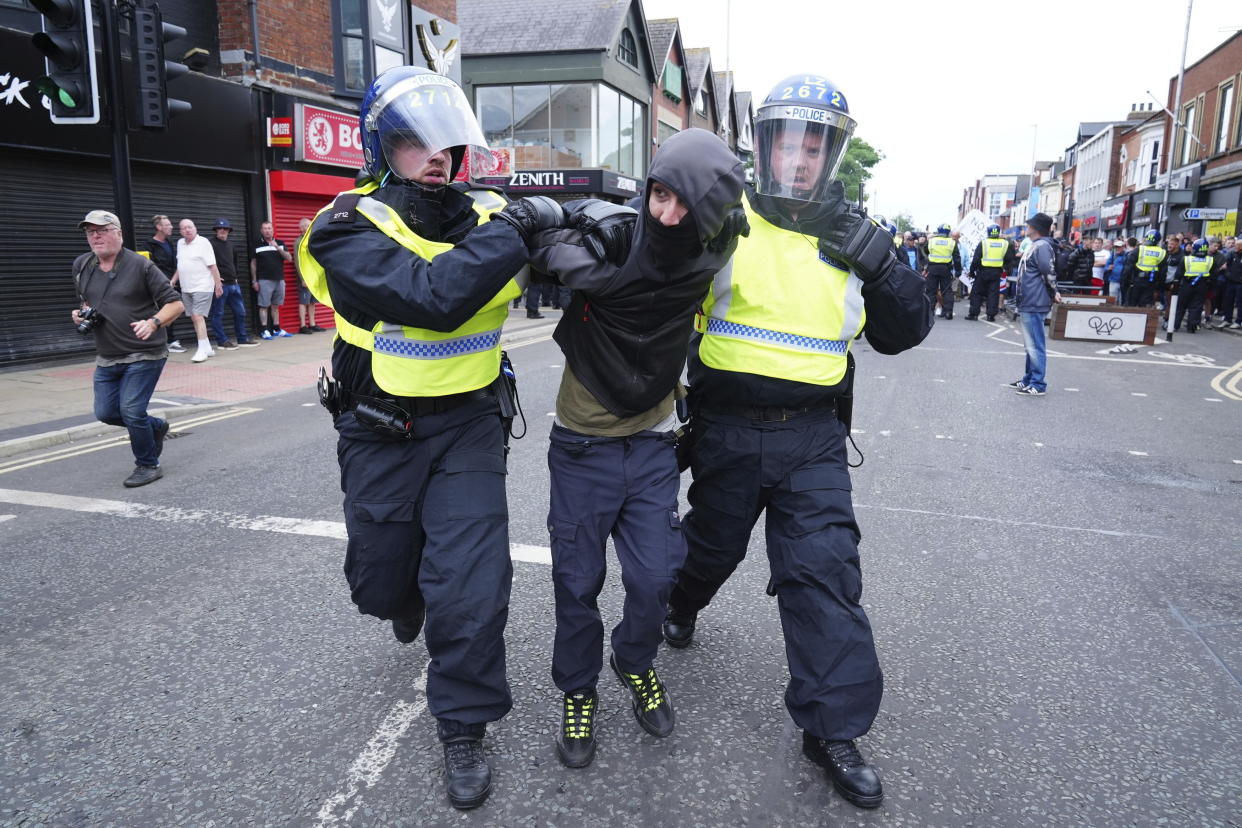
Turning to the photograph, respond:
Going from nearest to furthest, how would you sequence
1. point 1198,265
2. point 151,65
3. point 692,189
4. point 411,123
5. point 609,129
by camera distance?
point 692,189, point 411,123, point 151,65, point 1198,265, point 609,129

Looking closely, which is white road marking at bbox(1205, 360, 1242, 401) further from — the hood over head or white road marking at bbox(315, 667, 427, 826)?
white road marking at bbox(315, 667, 427, 826)

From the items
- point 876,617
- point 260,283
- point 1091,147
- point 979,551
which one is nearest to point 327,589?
point 876,617

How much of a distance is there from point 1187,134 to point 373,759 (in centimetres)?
3644

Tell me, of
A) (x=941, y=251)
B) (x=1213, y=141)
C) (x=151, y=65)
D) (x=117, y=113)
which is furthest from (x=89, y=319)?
(x=1213, y=141)

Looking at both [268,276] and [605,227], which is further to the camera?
[268,276]

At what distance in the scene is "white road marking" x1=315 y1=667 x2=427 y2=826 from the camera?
90.7 inches

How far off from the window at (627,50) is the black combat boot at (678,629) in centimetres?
2715

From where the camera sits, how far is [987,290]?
18.1m

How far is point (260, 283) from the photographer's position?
13.1m

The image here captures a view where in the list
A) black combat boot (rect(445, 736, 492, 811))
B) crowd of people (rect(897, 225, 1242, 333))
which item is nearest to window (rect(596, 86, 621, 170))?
crowd of people (rect(897, 225, 1242, 333))

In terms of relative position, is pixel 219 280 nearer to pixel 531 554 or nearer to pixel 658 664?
pixel 531 554

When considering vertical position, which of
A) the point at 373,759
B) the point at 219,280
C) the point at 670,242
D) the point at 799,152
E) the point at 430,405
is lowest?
the point at 373,759

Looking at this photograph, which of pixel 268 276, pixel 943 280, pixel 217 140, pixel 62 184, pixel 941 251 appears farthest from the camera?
pixel 943 280

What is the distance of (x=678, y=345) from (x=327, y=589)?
2.15 metres
